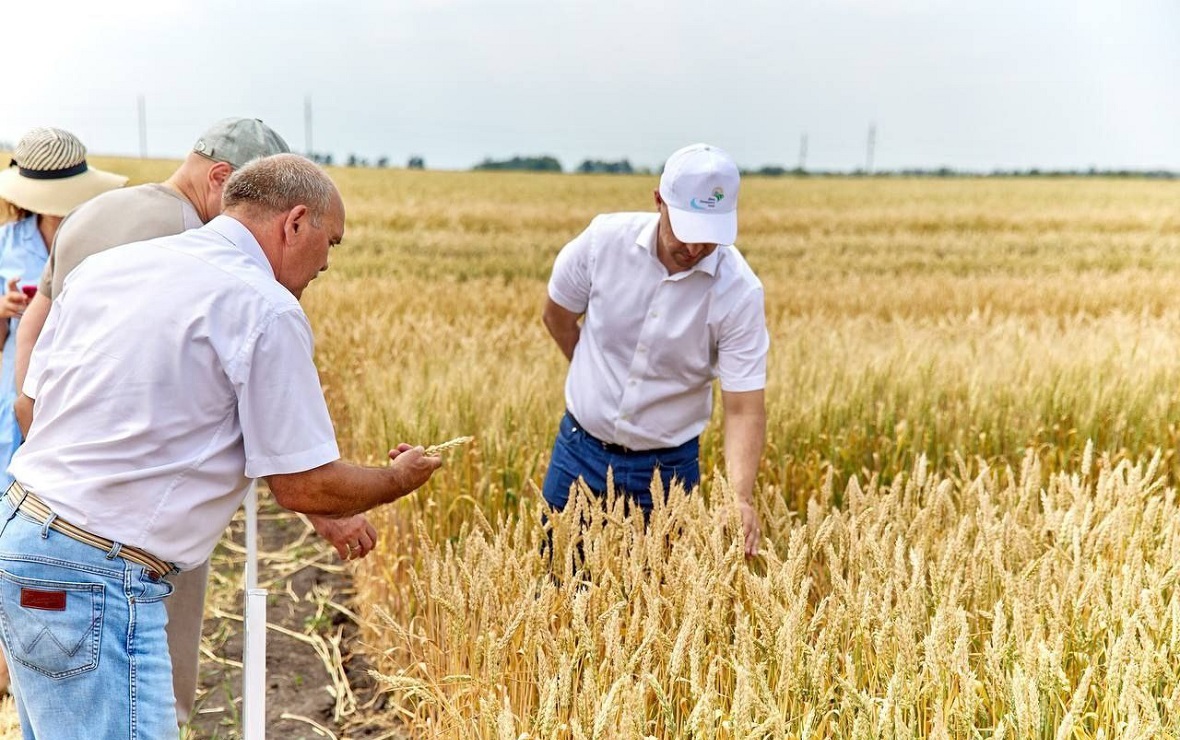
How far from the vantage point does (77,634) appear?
175 cm

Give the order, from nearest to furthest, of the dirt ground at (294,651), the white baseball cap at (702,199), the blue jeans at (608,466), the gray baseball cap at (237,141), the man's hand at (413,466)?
the man's hand at (413,466)
the gray baseball cap at (237,141)
the white baseball cap at (702,199)
the blue jeans at (608,466)
the dirt ground at (294,651)

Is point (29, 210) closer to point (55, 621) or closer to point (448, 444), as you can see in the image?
point (55, 621)

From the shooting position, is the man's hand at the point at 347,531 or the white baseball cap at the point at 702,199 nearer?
the man's hand at the point at 347,531

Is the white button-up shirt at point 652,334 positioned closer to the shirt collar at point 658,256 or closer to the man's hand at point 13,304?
the shirt collar at point 658,256

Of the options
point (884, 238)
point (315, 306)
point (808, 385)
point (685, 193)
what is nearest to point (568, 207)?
point (884, 238)

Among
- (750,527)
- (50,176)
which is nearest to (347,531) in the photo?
(750,527)

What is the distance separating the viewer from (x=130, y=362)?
5.53ft

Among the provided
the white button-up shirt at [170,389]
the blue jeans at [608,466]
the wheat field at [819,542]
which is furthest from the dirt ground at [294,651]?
the white button-up shirt at [170,389]

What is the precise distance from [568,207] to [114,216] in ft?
64.9

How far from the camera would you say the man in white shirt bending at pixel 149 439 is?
1.70 m

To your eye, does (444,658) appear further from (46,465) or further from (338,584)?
(338,584)

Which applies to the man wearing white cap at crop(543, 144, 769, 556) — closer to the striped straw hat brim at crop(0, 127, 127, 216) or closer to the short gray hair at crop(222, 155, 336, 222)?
the short gray hair at crop(222, 155, 336, 222)

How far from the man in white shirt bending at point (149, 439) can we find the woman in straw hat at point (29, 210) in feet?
4.78

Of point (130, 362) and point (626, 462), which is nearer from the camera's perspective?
point (130, 362)
